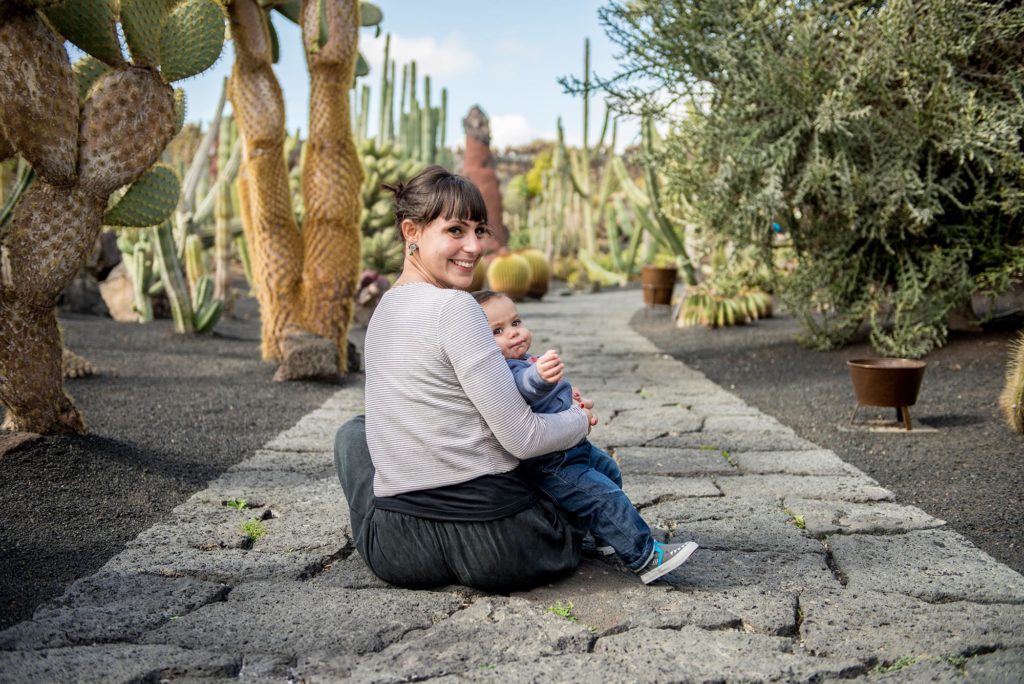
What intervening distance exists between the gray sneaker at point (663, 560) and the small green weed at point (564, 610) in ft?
0.82

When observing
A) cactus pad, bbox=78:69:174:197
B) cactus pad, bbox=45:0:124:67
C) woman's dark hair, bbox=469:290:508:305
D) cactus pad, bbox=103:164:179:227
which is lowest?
woman's dark hair, bbox=469:290:508:305

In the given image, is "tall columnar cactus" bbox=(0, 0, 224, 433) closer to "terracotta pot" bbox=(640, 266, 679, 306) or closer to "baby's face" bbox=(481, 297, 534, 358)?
"baby's face" bbox=(481, 297, 534, 358)

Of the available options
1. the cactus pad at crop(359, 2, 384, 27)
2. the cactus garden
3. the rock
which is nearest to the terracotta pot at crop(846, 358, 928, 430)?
the cactus garden

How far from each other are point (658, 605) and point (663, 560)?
0.49 ft

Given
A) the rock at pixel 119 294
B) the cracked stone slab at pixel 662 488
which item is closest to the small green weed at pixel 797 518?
the cracked stone slab at pixel 662 488

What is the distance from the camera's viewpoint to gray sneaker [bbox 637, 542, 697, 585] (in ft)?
8.91

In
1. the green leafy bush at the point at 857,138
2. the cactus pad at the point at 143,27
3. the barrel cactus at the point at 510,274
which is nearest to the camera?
the cactus pad at the point at 143,27

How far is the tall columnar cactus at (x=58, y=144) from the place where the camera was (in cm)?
368

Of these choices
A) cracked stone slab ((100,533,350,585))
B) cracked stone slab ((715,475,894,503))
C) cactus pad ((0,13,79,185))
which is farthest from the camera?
cracked stone slab ((715,475,894,503))

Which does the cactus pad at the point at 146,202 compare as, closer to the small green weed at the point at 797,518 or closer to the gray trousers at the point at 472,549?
the gray trousers at the point at 472,549

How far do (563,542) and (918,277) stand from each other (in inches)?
209

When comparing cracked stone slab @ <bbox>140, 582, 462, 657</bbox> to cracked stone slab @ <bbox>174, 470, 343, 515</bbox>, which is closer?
cracked stone slab @ <bbox>140, 582, 462, 657</bbox>

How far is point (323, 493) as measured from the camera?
390cm

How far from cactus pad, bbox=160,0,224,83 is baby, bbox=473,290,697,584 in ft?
7.88
